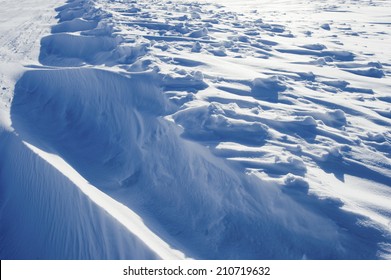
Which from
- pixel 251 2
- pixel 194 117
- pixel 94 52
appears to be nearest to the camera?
pixel 194 117

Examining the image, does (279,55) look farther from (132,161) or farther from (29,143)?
(29,143)

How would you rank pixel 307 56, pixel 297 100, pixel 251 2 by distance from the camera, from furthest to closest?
1. pixel 251 2
2. pixel 307 56
3. pixel 297 100

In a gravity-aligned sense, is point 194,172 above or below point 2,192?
above

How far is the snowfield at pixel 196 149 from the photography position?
135 inches

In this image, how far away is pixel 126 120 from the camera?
17.7 feet

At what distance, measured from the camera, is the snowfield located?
11.2 feet

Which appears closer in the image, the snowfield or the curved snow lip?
the curved snow lip

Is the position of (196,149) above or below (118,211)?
above

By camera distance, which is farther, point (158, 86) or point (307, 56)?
point (307, 56)

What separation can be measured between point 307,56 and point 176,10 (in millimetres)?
6079

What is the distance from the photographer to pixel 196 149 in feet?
13.8

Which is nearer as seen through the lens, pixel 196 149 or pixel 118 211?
pixel 118 211

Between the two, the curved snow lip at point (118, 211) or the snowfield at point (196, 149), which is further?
the snowfield at point (196, 149)

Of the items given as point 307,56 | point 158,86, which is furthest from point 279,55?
point 158,86
